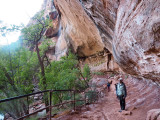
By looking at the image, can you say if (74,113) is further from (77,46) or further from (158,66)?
(77,46)

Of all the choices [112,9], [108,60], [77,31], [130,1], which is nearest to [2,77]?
[112,9]

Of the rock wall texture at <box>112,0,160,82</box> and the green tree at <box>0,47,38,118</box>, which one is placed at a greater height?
the rock wall texture at <box>112,0,160,82</box>

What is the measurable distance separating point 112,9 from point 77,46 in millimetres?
13922

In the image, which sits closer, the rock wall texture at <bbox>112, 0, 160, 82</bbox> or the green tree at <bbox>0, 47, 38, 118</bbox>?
the rock wall texture at <bbox>112, 0, 160, 82</bbox>

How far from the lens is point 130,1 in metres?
4.04

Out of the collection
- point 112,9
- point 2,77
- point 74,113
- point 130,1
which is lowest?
point 74,113

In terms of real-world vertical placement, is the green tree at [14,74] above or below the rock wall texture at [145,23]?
below

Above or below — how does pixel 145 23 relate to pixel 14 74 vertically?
above

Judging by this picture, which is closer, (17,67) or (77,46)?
(17,67)

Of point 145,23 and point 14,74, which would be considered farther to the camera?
point 14,74

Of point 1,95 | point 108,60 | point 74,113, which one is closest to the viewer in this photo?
point 74,113

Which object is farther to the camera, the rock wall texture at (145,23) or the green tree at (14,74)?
the green tree at (14,74)

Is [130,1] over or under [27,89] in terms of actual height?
over

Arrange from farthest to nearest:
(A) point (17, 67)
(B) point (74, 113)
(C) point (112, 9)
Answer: (A) point (17, 67) → (C) point (112, 9) → (B) point (74, 113)
